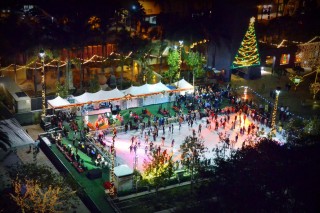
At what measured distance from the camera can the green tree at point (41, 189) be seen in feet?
72.5

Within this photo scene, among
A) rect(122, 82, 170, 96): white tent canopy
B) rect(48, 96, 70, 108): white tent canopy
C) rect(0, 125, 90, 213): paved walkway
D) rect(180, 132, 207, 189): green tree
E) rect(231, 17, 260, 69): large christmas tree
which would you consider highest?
rect(231, 17, 260, 69): large christmas tree

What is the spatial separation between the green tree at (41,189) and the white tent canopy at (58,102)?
42.1 ft

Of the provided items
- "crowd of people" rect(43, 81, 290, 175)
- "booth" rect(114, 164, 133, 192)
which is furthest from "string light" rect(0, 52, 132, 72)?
"booth" rect(114, 164, 133, 192)

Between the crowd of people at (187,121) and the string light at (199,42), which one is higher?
the string light at (199,42)

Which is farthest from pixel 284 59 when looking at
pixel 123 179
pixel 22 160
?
pixel 22 160

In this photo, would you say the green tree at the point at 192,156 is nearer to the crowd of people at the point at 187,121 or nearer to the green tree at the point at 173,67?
the crowd of people at the point at 187,121

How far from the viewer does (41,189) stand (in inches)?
969

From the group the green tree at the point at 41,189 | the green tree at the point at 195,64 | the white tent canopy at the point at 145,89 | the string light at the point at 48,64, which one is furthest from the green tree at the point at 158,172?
the green tree at the point at 195,64

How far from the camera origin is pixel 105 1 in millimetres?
49906

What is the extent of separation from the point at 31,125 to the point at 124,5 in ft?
63.3

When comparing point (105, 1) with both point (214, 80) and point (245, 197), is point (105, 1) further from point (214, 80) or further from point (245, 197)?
point (245, 197)

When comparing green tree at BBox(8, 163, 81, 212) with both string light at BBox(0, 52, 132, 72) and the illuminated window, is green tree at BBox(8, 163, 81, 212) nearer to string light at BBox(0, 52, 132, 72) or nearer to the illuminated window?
string light at BBox(0, 52, 132, 72)

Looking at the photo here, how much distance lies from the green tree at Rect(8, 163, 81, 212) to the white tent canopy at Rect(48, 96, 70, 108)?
12.8 m

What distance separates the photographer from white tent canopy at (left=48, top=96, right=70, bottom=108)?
39297mm
